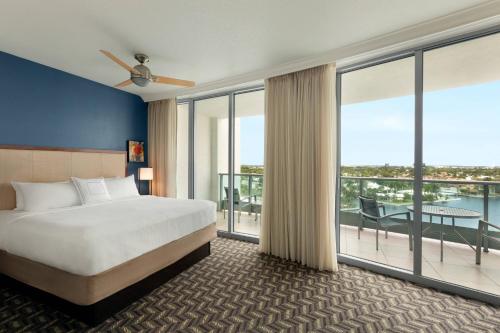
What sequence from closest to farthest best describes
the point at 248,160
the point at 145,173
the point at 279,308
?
the point at 279,308 < the point at 248,160 < the point at 145,173

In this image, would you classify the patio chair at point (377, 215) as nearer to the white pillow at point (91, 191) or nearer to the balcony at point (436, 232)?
the balcony at point (436, 232)

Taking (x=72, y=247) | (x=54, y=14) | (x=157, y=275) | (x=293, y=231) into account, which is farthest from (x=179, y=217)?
(x=54, y=14)

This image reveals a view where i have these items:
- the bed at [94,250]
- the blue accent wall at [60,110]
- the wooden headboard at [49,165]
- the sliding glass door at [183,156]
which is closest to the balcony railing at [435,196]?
the bed at [94,250]

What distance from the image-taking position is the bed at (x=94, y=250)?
186 centimetres

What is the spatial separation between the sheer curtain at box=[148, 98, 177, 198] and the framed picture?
20cm

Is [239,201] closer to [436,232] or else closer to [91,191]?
[91,191]

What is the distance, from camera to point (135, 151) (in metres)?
4.68

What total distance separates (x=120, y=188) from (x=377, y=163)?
3.97 m

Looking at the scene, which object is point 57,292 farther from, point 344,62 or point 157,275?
point 344,62

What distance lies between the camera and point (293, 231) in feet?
10.7

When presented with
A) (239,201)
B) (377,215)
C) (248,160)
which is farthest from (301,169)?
(239,201)

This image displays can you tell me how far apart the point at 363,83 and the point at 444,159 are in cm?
155

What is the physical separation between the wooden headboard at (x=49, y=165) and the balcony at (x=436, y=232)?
13.1 feet

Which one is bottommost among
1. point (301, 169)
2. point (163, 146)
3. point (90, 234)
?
point (90, 234)
